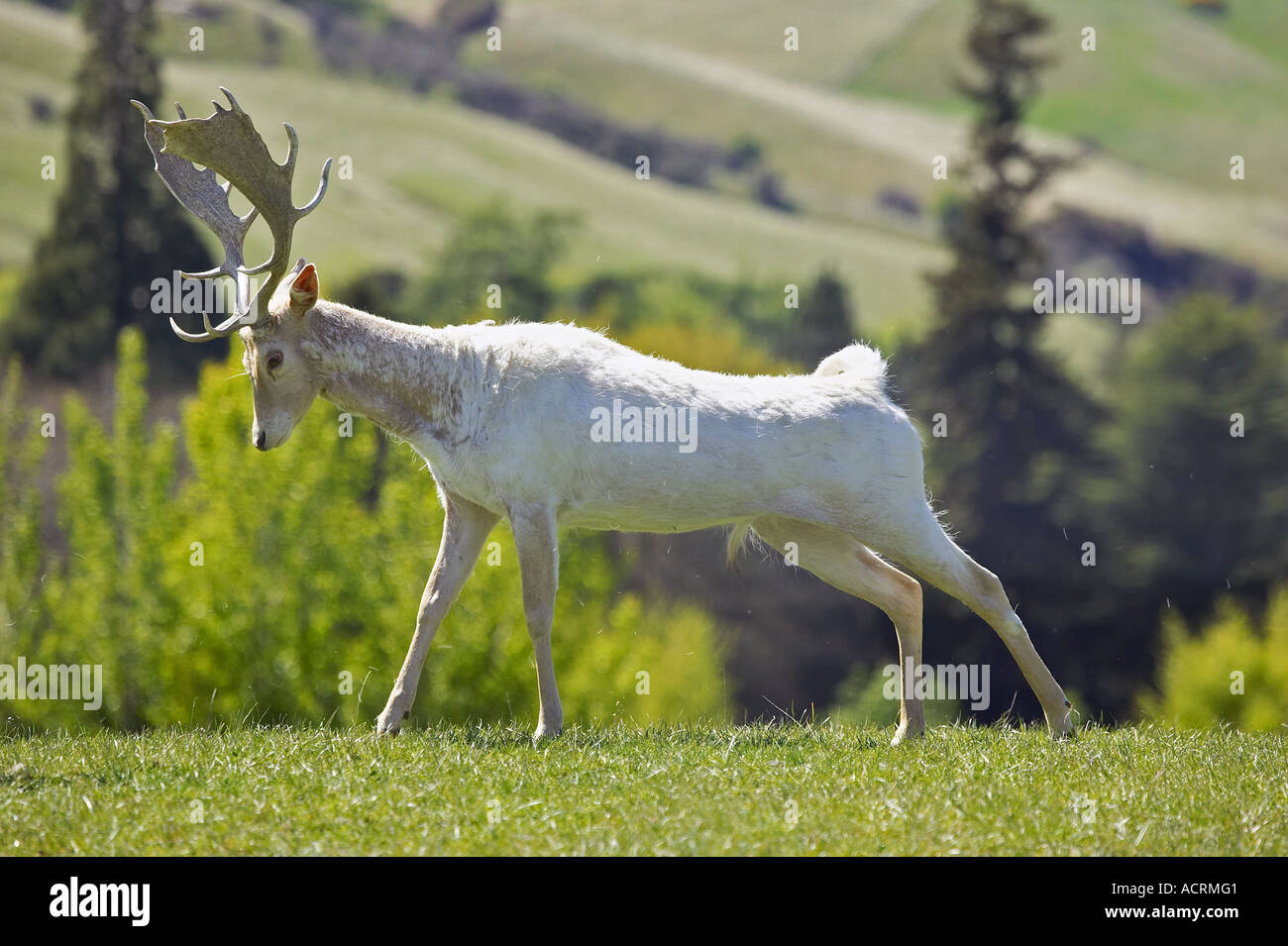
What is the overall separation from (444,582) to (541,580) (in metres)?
0.76

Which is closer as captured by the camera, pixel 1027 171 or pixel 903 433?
pixel 903 433

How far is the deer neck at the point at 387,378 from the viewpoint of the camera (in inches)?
383

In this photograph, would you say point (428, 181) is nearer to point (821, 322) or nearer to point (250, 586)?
point (821, 322)

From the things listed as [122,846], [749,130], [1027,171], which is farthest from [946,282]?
[122,846]

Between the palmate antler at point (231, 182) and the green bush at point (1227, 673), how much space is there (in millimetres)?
50171

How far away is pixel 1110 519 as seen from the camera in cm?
6612

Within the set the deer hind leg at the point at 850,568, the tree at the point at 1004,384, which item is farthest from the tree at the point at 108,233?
the deer hind leg at the point at 850,568

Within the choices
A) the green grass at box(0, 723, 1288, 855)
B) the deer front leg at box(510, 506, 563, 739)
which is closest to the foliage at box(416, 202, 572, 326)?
Result: the deer front leg at box(510, 506, 563, 739)

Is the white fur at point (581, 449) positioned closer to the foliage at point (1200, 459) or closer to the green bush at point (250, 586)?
the green bush at point (250, 586)

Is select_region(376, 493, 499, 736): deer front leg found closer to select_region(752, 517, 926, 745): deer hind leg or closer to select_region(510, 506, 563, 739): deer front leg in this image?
select_region(510, 506, 563, 739): deer front leg

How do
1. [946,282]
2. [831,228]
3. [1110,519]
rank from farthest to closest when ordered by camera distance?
[831,228] < [946,282] < [1110,519]

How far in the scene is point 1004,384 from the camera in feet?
219

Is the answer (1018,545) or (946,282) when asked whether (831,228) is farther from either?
(1018,545)

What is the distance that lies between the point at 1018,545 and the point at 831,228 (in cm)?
5256
